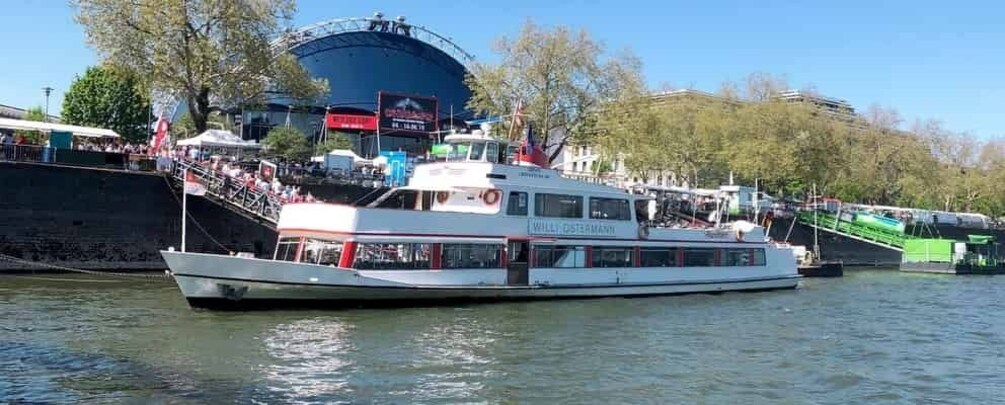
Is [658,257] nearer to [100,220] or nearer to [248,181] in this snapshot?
[248,181]

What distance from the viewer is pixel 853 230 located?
2894 inches

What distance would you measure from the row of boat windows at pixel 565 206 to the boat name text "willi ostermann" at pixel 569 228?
0.31 metres

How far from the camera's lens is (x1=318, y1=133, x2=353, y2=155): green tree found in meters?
78.4

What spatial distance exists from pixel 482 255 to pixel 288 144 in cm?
4955

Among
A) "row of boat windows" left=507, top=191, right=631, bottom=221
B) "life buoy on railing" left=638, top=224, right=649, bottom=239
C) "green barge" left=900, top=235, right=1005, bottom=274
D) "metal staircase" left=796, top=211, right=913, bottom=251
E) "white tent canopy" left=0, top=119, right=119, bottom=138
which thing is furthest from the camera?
"metal staircase" left=796, top=211, right=913, bottom=251

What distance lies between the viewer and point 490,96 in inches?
2480

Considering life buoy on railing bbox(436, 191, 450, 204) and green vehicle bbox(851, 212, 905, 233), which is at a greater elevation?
life buoy on railing bbox(436, 191, 450, 204)

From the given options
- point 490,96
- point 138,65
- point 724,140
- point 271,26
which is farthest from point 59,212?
point 724,140

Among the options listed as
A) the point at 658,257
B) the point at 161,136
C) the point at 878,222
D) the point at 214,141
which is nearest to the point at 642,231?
the point at 658,257

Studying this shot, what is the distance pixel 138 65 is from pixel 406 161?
1658cm

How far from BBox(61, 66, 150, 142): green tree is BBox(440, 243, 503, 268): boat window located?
54140mm

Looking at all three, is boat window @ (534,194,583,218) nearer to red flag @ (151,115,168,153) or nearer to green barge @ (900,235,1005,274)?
red flag @ (151,115,168,153)

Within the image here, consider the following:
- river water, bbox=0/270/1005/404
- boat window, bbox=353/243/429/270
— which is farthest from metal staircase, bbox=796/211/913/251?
boat window, bbox=353/243/429/270

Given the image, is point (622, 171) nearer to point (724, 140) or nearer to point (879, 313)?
point (724, 140)
